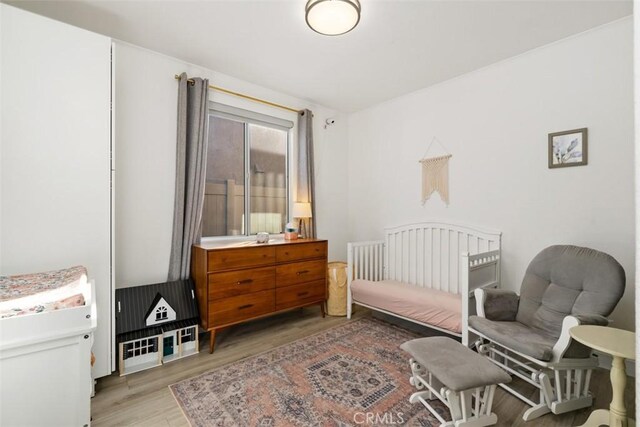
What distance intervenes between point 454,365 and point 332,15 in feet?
7.38

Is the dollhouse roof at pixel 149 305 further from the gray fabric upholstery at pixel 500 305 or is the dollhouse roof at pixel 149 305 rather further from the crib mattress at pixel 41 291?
the gray fabric upholstery at pixel 500 305

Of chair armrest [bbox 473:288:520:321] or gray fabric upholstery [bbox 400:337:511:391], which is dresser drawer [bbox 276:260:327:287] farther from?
chair armrest [bbox 473:288:520:321]

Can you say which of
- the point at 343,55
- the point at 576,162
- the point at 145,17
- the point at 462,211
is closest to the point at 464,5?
the point at 343,55

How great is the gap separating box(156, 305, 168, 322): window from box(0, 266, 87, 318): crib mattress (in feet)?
2.42

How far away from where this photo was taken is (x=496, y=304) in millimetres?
2184

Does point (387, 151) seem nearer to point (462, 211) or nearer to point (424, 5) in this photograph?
point (462, 211)

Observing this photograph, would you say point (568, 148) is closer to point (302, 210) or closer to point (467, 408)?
point (467, 408)

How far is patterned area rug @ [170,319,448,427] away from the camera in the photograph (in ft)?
5.49

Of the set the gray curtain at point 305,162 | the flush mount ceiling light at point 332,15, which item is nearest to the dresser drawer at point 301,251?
the gray curtain at point 305,162

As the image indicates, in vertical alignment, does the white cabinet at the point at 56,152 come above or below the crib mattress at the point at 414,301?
above

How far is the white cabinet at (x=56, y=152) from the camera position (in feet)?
5.56

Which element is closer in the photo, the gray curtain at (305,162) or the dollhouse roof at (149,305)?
the dollhouse roof at (149,305)

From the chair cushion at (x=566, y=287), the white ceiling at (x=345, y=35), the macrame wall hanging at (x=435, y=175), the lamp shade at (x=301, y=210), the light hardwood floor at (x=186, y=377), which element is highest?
the white ceiling at (x=345, y=35)

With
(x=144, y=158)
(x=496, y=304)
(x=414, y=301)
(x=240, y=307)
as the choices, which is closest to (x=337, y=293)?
(x=414, y=301)
